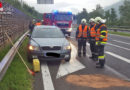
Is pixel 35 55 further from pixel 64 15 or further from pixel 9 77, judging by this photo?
pixel 64 15

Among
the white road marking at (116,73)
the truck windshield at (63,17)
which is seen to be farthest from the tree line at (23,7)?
the white road marking at (116,73)

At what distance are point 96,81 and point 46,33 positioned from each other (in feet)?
14.5

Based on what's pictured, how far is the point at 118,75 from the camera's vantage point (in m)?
6.98

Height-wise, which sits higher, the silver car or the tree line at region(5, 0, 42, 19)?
the tree line at region(5, 0, 42, 19)

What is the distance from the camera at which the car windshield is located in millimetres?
9648

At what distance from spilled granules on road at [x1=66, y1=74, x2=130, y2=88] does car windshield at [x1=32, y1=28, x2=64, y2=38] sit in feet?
11.0

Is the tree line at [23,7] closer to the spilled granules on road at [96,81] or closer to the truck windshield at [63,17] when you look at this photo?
the truck windshield at [63,17]

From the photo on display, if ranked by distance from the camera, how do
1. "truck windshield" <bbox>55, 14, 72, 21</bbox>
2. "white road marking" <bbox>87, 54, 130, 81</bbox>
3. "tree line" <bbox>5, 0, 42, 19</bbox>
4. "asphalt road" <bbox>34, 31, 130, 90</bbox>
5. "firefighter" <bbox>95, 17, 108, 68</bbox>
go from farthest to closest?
"tree line" <bbox>5, 0, 42, 19</bbox> → "truck windshield" <bbox>55, 14, 72, 21</bbox> → "firefighter" <bbox>95, 17, 108, 68</bbox> → "white road marking" <bbox>87, 54, 130, 81</bbox> → "asphalt road" <bbox>34, 31, 130, 90</bbox>

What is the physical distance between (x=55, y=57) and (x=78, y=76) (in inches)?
73.2

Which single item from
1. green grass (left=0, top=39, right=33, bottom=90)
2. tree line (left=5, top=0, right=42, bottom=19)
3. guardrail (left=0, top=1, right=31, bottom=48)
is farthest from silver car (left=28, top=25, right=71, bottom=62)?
tree line (left=5, top=0, right=42, bottom=19)

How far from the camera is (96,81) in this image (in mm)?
6219

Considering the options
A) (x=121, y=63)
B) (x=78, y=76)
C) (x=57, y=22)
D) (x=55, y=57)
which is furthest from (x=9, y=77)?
(x=57, y=22)

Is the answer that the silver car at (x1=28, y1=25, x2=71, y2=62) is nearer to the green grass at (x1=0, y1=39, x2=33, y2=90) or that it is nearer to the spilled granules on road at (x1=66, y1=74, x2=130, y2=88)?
the green grass at (x1=0, y1=39, x2=33, y2=90)

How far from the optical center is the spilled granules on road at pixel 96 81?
5.86 m
